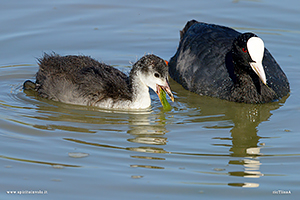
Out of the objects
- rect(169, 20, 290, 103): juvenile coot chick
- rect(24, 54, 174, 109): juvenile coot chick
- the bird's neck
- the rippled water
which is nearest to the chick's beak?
rect(24, 54, 174, 109): juvenile coot chick

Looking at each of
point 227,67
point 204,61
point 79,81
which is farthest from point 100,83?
point 227,67

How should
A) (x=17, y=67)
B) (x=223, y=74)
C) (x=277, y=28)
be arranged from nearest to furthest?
1. (x=223, y=74)
2. (x=17, y=67)
3. (x=277, y=28)

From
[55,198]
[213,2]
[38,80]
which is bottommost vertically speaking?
[55,198]

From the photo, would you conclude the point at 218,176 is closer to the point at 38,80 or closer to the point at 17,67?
the point at 38,80

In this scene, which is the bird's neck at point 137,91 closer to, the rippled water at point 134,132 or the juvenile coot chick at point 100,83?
the juvenile coot chick at point 100,83

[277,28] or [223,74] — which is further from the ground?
[277,28]

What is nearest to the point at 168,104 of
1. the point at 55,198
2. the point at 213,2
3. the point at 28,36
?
the point at 55,198

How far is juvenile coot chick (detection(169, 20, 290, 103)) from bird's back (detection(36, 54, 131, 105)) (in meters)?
1.49

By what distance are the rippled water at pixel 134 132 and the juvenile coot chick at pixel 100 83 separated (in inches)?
6.7

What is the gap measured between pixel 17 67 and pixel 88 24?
253cm

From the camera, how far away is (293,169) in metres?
5.96

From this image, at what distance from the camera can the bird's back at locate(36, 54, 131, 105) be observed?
25.2 ft

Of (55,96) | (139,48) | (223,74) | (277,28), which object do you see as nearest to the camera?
(55,96)

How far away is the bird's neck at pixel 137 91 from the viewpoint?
7.59m
